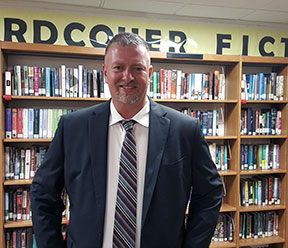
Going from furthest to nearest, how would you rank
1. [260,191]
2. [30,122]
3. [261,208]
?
[260,191], [261,208], [30,122]

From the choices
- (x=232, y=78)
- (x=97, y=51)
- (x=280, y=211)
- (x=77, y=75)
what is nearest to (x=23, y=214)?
(x=77, y=75)

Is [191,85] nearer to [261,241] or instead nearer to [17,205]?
[261,241]

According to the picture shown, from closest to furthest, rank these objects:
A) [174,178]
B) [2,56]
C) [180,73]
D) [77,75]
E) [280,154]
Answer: [174,178], [2,56], [77,75], [180,73], [280,154]

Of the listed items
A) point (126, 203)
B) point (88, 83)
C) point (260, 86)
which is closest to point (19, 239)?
point (88, 83)

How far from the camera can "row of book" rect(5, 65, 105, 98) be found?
2.61 metres

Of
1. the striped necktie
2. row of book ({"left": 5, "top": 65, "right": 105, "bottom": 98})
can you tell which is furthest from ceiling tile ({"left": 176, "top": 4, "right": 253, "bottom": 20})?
the striped necktie

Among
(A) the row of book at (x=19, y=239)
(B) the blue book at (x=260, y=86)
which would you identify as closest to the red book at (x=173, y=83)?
(B) the blue book at (x=260, y=86)

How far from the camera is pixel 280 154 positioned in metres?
3.26

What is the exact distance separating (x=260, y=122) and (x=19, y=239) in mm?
2687

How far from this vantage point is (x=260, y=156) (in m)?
3.21

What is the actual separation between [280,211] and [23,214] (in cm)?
271

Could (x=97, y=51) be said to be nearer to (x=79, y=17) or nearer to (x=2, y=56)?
(x=79, y=17)

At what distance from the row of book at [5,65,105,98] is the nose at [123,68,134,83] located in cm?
159

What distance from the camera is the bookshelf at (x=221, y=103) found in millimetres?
2587
